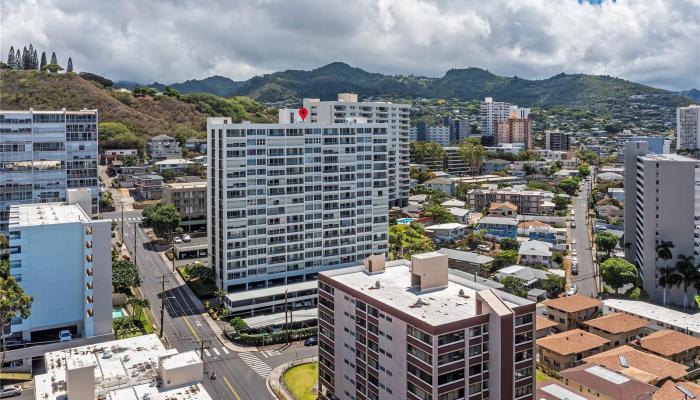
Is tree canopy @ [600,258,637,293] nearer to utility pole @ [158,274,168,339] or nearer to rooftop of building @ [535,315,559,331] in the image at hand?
rooftop of building @ [535,315,559,331]

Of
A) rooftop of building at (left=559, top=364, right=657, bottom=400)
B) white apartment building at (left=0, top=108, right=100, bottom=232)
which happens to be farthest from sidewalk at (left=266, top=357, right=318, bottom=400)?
white apartment building at (left=0, top=108, right=100, bottom=232)

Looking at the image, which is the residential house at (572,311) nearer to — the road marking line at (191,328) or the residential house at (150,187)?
the road marking line at (191,328)

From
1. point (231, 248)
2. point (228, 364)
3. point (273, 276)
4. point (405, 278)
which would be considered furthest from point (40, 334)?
point (405, 278)

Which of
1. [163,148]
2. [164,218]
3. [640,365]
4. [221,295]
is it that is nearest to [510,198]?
[640,365]

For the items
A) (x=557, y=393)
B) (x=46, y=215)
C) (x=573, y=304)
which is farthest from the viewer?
(x=573, y=304)

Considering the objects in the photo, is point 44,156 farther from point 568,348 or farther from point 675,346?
point 675,346

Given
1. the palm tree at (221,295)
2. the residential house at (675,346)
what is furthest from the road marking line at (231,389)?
the residential house at (675,346)

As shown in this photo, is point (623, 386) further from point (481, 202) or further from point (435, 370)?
point (481, 202)
